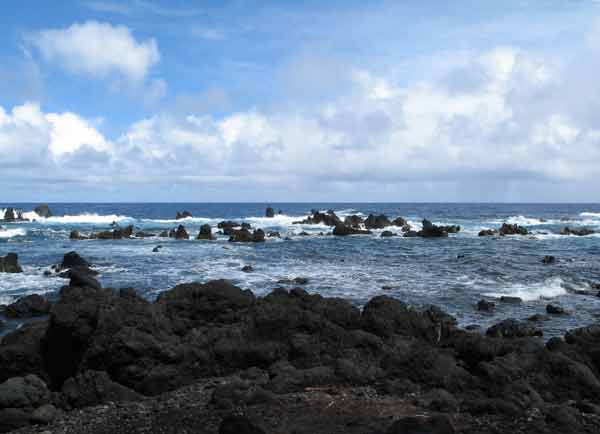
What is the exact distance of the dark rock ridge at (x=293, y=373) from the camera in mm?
8008

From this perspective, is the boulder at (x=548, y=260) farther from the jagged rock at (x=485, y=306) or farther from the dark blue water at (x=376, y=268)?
the jagged rock at (x=485, y=306)

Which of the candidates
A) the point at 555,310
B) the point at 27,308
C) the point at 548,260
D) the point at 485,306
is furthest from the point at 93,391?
the point at 548,260

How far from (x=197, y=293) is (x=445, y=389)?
9503 millimetres

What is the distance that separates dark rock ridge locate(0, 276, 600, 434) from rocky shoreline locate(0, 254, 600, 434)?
1.2 inches

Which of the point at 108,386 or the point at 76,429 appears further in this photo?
the point at 108,386

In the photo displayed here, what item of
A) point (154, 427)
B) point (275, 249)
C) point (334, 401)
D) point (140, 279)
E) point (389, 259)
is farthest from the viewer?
point (275, 249)

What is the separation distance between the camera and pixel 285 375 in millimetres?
10055

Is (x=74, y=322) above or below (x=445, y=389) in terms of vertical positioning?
above

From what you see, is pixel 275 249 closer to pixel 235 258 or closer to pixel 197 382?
pixel 235 258

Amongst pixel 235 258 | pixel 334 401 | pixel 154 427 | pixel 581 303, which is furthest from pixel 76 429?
pixel 235 258

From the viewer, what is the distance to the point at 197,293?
1709cm

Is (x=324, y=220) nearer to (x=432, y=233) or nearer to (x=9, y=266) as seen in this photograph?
(x=432, y=233)

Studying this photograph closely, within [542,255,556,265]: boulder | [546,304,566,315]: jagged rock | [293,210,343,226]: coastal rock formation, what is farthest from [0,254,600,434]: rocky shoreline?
[293,210,343,226]: coastal rock formation

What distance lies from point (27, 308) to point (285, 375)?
14.8m
